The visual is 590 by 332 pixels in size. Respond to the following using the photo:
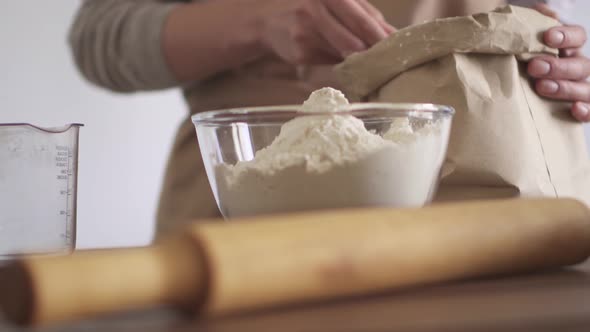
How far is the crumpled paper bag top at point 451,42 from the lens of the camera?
0.59 meters

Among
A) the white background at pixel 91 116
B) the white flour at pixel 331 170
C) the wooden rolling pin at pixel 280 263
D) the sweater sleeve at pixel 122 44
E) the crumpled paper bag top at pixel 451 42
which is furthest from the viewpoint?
the white background at pixel 91 116

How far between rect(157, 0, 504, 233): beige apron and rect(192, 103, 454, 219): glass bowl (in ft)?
1.34

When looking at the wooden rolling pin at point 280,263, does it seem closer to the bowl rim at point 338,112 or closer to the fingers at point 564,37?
the bowl rim at point 338,112

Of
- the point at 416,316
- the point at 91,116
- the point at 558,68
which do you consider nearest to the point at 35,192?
the point at 416,316

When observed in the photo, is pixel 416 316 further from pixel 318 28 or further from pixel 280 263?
pixel 318 28

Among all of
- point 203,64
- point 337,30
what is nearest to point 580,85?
point 337,30

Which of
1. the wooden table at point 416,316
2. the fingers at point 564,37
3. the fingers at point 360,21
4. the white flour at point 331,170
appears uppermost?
the fingers at point 360,21

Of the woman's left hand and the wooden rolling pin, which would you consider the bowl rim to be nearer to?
the wooden rolling pin

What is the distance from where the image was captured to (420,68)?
63 centimetres

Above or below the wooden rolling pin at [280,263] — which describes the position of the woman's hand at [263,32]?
above

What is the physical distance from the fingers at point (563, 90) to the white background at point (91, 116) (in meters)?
1.63

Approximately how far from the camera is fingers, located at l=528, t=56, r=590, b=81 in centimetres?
64

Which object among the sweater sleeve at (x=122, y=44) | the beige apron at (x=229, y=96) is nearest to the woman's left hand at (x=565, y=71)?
the beige apron at (x=229, y=96)

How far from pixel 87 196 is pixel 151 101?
396 millimetres
